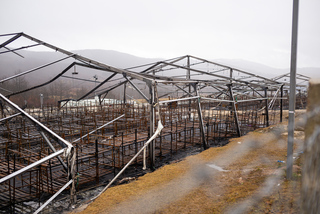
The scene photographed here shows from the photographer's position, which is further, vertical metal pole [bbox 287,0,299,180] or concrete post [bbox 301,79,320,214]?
vertical metal pole [bbox 287,0,299,180]

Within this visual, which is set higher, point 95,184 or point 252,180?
point 252,180

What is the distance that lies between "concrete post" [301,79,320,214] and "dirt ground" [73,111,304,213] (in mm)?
3198

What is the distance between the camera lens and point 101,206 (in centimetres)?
572

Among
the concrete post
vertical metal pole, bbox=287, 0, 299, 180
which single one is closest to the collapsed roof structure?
vertical metal pole, bbox=287, 0, 299, 180

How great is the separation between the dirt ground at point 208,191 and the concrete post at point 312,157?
3.20m

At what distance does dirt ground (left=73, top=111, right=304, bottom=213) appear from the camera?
15.3ft

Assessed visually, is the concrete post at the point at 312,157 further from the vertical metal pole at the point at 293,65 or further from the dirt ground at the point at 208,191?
the vertical metal pole at the point at 293,65

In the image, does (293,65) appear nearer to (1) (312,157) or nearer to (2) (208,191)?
(2) (208,191)

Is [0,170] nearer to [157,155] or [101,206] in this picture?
[101,206]

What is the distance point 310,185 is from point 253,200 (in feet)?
14.8

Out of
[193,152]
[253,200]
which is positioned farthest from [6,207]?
[193,152]

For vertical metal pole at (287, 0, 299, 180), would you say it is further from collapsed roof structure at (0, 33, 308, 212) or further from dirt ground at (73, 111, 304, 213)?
collapsed roof structure at (0, 33, 308, 212)

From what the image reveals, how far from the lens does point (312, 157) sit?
2.59 ft

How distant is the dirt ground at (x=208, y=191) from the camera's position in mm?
4664
